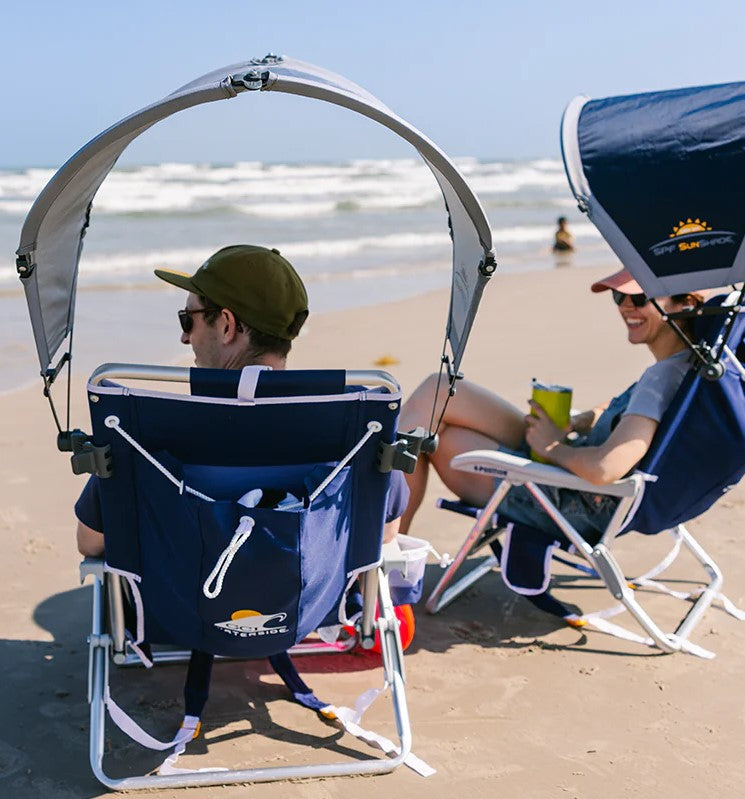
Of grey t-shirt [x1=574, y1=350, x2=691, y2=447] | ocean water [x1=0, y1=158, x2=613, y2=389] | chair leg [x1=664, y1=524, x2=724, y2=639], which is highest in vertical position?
grey t-shirt [x1=574, y1=350, x2=691, y2=447]

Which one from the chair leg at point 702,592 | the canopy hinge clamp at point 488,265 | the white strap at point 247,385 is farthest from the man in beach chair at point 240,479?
the chair leg at point 702,592

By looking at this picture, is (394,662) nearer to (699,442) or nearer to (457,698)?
(457,698)

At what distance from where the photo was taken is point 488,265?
277cm

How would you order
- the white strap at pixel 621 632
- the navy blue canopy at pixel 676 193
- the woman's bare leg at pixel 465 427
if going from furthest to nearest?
the woman's bare leg at pixel 465 427 < the white strap at pixel 621 632 < the navy blue canopy at pixel 676 193

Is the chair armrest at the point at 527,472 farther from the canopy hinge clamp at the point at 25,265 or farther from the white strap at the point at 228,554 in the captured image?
the canopy hinge clamp at the point at 25,265

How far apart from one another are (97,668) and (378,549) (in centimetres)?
83

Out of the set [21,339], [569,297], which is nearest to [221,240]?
[569,297]

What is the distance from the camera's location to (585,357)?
815cm

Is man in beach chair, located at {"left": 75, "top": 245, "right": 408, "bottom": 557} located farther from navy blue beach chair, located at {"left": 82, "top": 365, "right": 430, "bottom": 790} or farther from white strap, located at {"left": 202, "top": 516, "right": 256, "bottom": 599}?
white strap, located at {"left": 202, "top": 516, "right": 256, "bottom": 599}

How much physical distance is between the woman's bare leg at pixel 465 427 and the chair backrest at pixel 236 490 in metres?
1.21

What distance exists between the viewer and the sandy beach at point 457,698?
111 inches

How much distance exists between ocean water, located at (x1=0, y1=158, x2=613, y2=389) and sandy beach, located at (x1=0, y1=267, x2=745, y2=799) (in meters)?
3.88

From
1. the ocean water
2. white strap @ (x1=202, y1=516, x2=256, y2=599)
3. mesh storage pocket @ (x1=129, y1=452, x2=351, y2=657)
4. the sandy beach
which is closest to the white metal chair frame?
the sandy beach

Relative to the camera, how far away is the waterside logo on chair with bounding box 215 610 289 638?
258 centimetres
